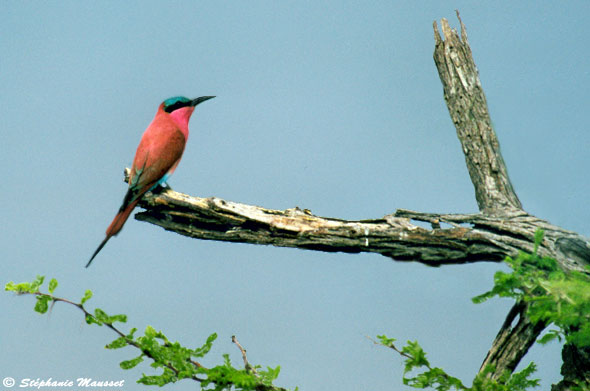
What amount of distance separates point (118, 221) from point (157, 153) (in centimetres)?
62

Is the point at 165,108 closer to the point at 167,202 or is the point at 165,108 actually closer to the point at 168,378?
the point at 167,202

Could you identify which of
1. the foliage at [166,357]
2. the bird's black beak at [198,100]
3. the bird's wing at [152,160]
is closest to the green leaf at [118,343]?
the foliage at [166,357]

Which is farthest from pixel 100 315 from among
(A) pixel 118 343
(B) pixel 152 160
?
(B) pixel 152 160

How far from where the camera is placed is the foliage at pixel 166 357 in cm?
321

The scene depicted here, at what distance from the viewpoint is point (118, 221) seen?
13.3ft

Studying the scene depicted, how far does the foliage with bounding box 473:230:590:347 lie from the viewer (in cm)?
302

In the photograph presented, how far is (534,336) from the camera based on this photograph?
371 centimetres

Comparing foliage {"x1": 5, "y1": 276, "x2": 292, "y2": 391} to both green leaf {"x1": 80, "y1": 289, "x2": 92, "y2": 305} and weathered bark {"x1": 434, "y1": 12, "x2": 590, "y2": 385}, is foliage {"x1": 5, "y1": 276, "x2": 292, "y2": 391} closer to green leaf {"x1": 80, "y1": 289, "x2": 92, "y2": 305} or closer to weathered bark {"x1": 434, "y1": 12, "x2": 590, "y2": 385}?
green leaf {"x1": 80, "y1": 289, "x2": 92, "y2": 305}

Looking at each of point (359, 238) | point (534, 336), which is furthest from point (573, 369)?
point (359, 238)

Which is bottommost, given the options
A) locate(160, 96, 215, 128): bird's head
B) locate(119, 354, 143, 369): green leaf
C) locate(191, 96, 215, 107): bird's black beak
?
locate(119, 354, 143, 369): green leaf

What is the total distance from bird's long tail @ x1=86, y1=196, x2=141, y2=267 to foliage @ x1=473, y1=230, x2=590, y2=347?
89.9 inches

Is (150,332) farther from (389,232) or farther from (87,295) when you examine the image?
(389,232)

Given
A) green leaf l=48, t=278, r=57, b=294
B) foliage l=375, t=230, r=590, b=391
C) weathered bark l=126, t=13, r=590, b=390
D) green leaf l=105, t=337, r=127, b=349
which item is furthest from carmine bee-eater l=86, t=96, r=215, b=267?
foliage l=375, t=230, r=590, b=391

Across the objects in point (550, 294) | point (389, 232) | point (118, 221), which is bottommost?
point (550, 294)
